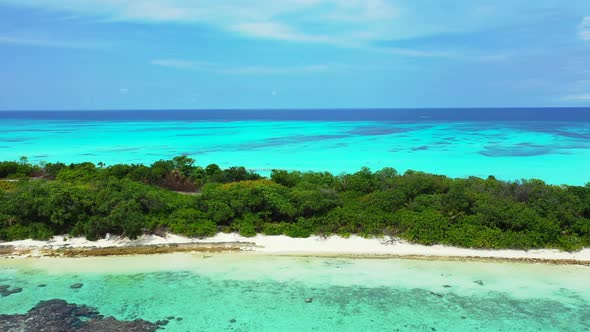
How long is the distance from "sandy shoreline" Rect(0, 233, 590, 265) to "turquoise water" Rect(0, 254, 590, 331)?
46 cm

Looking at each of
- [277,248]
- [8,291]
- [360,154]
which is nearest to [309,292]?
[277,248]

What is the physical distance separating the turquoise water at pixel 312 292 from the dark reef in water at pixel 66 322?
1.14 feet

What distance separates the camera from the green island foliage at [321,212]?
13961 mm

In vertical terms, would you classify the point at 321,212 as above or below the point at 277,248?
above

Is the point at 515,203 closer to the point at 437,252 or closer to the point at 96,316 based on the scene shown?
the point at 437,252

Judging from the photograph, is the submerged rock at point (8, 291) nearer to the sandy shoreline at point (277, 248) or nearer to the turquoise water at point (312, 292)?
the turquoise water at point (312, 292)

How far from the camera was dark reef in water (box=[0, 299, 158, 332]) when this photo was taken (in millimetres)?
9070

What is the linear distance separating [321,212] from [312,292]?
196 inches

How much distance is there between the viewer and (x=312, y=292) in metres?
11.0

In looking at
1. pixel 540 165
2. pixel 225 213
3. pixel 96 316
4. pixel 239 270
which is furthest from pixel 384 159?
pixel 96 316

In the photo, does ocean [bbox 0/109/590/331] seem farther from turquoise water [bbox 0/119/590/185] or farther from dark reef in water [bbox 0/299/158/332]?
turquoise water [bbox 0/119/590/185]

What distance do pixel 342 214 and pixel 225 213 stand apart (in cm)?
429

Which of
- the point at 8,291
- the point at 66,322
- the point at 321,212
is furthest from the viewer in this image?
the point at 321,212

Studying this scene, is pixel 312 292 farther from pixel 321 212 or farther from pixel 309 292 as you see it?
pixel 321 212
